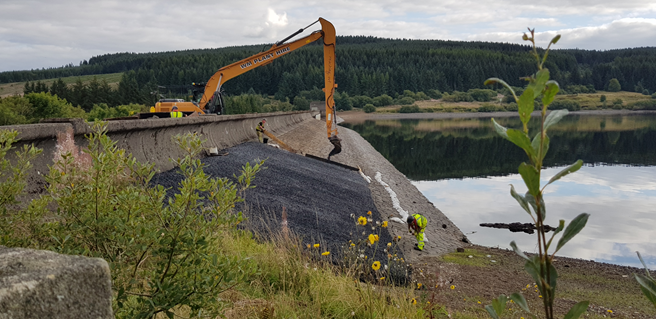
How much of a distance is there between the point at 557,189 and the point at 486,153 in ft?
53.6

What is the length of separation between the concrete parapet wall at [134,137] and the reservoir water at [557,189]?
6.80 meters

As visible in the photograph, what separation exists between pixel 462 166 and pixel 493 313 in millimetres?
36027

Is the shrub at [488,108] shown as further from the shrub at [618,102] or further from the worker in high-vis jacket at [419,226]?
the worker in high-vis jacket at [419,226]

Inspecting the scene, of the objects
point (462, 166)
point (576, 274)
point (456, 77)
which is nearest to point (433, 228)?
point (576, 274)

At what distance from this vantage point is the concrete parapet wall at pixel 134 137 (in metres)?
6.11

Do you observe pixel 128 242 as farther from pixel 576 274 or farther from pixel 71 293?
pixel 576 274

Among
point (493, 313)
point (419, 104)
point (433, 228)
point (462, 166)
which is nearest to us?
point (493, 313)

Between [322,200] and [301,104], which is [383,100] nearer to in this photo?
[301,104]

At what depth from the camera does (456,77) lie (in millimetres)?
177500

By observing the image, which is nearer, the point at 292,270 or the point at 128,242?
the point at 128,242

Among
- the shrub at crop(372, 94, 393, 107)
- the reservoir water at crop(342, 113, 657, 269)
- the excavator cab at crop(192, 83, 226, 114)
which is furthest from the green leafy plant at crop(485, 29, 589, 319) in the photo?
the shrub at crop(372, 94, 393, 107)

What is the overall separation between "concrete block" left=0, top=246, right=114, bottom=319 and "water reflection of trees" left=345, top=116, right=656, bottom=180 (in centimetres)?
2928

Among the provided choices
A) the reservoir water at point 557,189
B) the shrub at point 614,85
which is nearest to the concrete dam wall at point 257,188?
the reservoir water at point 557,189

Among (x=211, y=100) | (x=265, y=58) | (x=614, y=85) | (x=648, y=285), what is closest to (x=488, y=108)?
(x=614, y=85)
